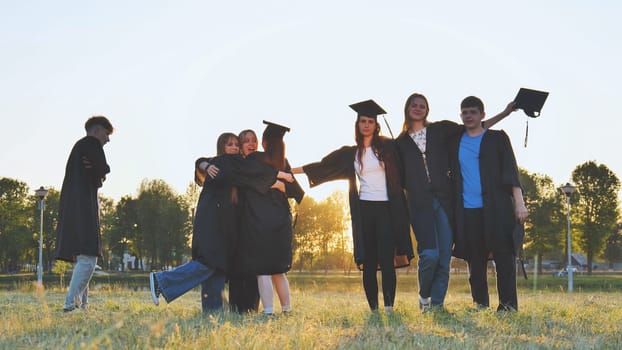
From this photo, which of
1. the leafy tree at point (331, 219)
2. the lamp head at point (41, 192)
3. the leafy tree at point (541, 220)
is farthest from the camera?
the leafy tree at point (331, 219)

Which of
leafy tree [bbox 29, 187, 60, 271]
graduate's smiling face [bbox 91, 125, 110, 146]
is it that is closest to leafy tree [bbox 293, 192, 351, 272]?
leafy tree [bbox 29, 187, 60, 271]

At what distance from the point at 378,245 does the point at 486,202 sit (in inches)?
53.8

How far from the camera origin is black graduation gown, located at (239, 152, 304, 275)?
25.0 feet

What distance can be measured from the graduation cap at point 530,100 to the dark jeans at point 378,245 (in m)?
2.15

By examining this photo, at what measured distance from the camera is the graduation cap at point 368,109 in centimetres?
777

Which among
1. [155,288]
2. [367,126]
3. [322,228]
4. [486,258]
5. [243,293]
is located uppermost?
[322,228]

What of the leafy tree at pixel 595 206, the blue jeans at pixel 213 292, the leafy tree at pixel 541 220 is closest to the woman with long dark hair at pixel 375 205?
the blue jeans at pixel 213 292

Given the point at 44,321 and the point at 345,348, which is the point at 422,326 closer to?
the point at 345,348

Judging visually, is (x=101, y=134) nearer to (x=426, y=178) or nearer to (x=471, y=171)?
(x=426, y=178)

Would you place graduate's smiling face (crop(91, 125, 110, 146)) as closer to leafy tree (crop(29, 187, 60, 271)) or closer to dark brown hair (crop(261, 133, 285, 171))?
dark brown hair (crop(261, 133, 285, 171))

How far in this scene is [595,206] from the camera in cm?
5712

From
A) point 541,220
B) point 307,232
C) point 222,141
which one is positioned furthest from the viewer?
point 307,232

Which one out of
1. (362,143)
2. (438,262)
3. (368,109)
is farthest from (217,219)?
(438,262)

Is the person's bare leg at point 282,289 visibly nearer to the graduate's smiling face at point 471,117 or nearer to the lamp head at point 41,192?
the graduate's smiling face at point 471,117
